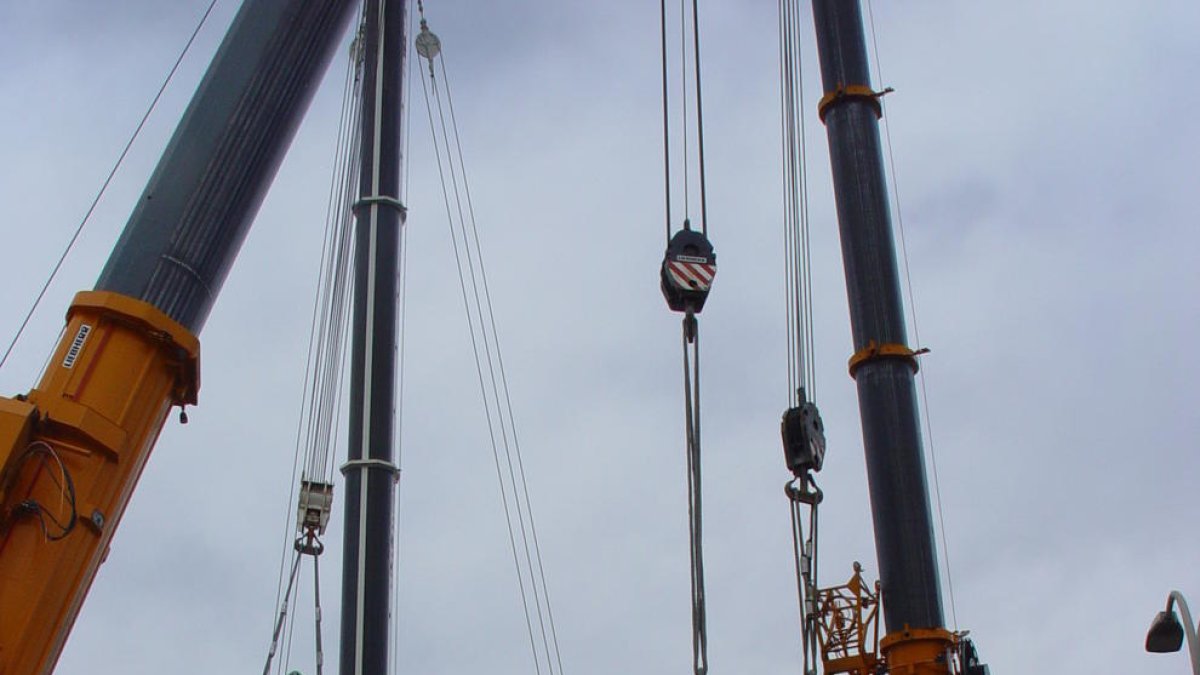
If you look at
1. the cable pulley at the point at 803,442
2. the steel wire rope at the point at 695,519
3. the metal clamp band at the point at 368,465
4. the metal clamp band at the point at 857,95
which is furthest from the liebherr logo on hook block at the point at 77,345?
the metal clamp band at the point at 857,95

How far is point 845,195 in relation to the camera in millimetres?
16547

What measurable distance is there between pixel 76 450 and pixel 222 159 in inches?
86.4

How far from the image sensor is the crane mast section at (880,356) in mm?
14219

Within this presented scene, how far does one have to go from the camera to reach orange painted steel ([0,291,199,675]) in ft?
23.4

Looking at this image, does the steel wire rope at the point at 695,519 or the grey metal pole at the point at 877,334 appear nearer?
the steel wire rope at the point at 695,519

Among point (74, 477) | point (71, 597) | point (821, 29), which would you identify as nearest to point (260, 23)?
point (74, 477)

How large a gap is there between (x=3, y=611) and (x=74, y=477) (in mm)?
844

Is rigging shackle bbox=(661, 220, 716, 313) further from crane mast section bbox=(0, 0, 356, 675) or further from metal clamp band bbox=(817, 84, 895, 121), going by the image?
metal clamp band bbox=(817, 84, 895, 121)

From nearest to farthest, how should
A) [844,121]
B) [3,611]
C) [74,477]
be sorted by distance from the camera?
[3,611] < [74,477] < [844,121]

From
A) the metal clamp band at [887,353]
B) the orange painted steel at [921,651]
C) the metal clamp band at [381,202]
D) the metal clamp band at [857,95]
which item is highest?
the metal clamp band at [857,95]

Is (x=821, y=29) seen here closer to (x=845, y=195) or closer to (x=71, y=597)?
(x=845, y=195)

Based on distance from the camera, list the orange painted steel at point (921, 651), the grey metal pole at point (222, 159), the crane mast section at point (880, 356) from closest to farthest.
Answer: the grey metal pole at point (222, 159) → the orange painted steel at point (921, 651) → the crane mast section at point (880, 356)

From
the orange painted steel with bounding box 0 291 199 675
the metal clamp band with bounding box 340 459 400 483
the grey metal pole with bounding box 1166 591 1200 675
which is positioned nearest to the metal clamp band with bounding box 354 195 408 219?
the metal clamp band with bounding box 340 459 400 483

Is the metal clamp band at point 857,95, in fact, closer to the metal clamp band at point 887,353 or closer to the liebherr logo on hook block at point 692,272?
the metal clamp band at point 887,353
